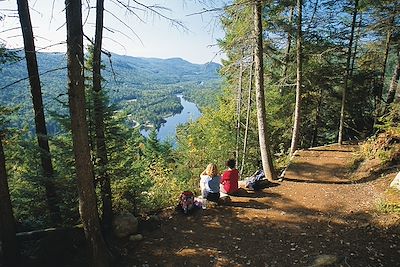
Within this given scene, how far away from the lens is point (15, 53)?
701cm

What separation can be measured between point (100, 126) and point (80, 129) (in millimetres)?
1929

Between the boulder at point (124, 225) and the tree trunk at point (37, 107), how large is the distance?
4.22 feet

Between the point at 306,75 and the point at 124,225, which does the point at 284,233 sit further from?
the point at 306,75

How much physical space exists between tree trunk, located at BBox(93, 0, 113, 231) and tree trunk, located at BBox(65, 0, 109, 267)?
1.47m

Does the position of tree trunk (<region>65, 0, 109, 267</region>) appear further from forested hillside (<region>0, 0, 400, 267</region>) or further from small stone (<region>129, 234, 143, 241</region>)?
small stone (<region>129, 234, 143, 241</region>)

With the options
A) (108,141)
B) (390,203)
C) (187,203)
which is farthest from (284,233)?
(108,141)

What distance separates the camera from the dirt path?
589 centimetres

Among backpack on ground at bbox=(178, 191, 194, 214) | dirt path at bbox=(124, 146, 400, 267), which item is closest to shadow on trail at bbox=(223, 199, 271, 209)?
dirt path at bbox=(124, 146, 400, 267)

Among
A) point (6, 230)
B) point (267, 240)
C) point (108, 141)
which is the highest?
point (108, 141)

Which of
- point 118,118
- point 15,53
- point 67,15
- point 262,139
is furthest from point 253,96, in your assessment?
point 67,15

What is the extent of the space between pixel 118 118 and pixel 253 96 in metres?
9.88

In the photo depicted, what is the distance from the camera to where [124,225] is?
686 cm

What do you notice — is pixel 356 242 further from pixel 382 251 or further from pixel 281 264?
pixel 281 264

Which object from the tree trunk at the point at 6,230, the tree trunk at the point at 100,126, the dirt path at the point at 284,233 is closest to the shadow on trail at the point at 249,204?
the dirt path at the point at 284,233
